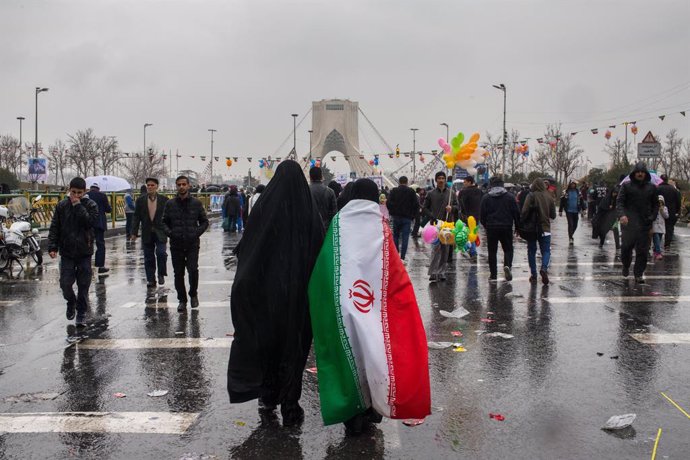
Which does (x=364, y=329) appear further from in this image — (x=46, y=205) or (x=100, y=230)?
(x=46, y=205)

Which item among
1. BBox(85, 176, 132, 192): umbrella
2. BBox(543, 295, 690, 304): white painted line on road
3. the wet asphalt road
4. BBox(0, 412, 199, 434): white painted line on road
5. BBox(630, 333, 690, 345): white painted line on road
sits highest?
BBox(85, 176, 132, 192): umbrella

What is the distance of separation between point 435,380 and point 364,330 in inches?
72.3

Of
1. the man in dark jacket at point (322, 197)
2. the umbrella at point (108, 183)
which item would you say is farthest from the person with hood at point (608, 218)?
the umbrella at point (108, 183)

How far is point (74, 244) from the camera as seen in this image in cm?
777

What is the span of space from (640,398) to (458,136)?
691cm

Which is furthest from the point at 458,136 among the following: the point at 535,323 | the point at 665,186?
the point at 665,186

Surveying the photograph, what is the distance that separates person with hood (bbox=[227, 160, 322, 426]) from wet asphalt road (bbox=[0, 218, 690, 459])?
36cm

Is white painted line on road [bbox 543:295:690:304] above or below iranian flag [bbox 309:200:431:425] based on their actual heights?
below

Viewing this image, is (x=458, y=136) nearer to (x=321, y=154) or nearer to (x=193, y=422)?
(x=193, y=422)

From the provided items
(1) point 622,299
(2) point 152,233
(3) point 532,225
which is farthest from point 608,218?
(2) point 152,233

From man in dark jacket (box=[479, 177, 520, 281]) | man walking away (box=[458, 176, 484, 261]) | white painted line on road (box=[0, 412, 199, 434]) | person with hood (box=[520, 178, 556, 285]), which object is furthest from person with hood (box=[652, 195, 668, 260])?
white painted line on road (box=[0, 412, 199, 434])

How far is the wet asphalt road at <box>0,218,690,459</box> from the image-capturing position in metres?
4.16

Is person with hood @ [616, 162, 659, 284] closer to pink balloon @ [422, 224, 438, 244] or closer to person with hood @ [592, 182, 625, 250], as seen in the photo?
pink balloon @ [422, 224, 438, 244]

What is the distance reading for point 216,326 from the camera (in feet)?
25.3
